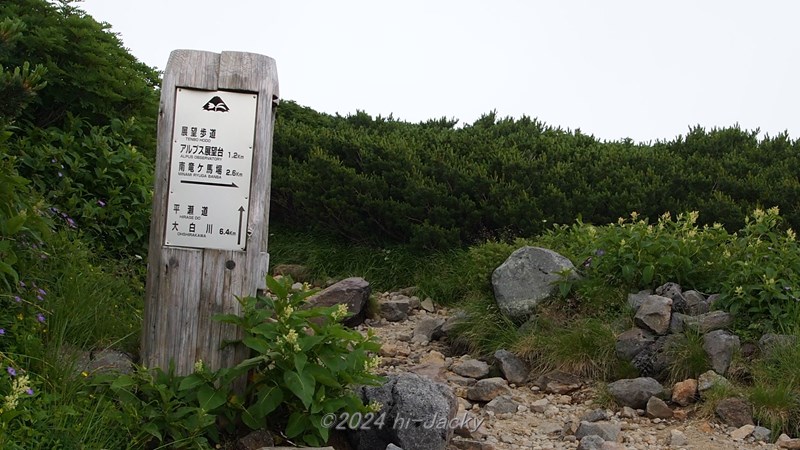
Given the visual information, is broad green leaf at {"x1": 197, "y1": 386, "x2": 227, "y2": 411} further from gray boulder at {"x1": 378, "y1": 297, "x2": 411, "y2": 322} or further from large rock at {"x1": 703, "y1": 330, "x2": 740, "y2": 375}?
gray boulder at {"x1": 378, "y1": 297, "x2": 411, "y2": 322}

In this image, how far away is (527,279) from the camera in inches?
311

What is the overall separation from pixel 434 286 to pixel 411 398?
462 centimetres

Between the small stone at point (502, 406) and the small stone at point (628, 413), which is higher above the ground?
the small stone at point (628, 413)

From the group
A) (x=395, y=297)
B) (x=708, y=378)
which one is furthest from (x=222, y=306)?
(x=395, y=297)

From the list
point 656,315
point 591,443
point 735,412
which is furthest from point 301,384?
point 656,315

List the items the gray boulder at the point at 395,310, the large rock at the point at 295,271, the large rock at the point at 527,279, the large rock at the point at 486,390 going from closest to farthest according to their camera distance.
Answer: the large rock at the point at 486,390 < the large rock at the point at 527,279 < the gray boulder at the point at 395,310 < the large rock at the point at 295,271

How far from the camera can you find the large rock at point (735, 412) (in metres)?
6.13

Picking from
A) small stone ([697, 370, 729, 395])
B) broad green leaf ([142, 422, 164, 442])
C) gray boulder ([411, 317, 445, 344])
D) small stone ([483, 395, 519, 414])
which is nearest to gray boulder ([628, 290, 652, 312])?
small stone ([697, 370, 729, 395])

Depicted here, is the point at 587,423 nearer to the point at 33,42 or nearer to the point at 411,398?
the point at 411,398

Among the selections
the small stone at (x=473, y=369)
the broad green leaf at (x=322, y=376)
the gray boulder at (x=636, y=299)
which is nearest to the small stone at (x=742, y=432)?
the gray boulder at (x=636, y=299)

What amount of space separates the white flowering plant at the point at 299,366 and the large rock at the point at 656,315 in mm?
2922

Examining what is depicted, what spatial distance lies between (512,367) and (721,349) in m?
1.62

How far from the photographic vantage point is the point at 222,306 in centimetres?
507

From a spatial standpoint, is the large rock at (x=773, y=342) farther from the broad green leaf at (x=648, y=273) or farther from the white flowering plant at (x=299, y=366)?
the white flowering plant at (x=299, y=366)
